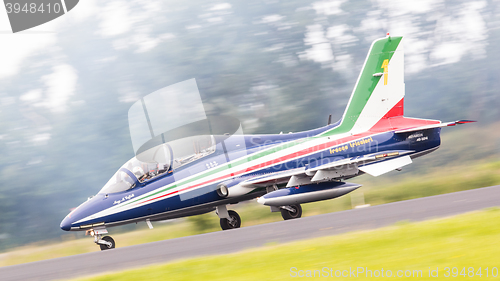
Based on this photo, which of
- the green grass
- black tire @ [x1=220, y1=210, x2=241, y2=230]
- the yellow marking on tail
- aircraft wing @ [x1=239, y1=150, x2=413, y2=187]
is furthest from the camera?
the yellow marking on tail

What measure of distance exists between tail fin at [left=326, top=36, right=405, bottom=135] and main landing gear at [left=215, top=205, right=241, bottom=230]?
3.70m

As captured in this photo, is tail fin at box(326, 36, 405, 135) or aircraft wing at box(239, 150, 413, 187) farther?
tail fin at box(326, 36, 405, 135)

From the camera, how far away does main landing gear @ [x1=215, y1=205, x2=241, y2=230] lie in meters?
10.6

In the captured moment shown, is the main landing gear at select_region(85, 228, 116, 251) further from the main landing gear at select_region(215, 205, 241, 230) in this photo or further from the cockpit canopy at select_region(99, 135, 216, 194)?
the main landing gear at select_region(215, 205, 241, 230)

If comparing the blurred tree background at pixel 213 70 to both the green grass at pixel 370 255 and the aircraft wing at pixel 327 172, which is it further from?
the green grass at pixel 370 255

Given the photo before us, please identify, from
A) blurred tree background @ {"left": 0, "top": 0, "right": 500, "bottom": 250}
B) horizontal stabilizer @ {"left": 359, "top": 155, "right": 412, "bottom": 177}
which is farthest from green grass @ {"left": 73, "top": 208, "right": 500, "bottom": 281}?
blurred tree background @ {"left": 0, "top": 0, "right": 500, "bottom": 250}

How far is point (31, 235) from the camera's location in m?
15.8

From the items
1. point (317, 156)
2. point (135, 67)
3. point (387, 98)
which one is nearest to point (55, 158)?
point (135, 67)

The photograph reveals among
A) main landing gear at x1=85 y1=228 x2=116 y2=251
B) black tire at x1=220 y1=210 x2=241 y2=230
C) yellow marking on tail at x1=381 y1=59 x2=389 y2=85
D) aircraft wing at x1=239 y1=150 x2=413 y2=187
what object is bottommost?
black tire at x1=220 y1=210 x2=241 y2=230

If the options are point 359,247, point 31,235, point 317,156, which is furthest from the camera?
point 31,235

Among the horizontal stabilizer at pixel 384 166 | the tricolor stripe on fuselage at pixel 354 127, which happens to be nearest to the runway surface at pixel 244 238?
the horizontal stabilizer at pixel 384 166

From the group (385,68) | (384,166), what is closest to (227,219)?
(384,166)

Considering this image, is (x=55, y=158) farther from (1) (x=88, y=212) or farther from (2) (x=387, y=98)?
(2) (x=387, y=98)

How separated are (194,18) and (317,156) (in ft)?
35.3
